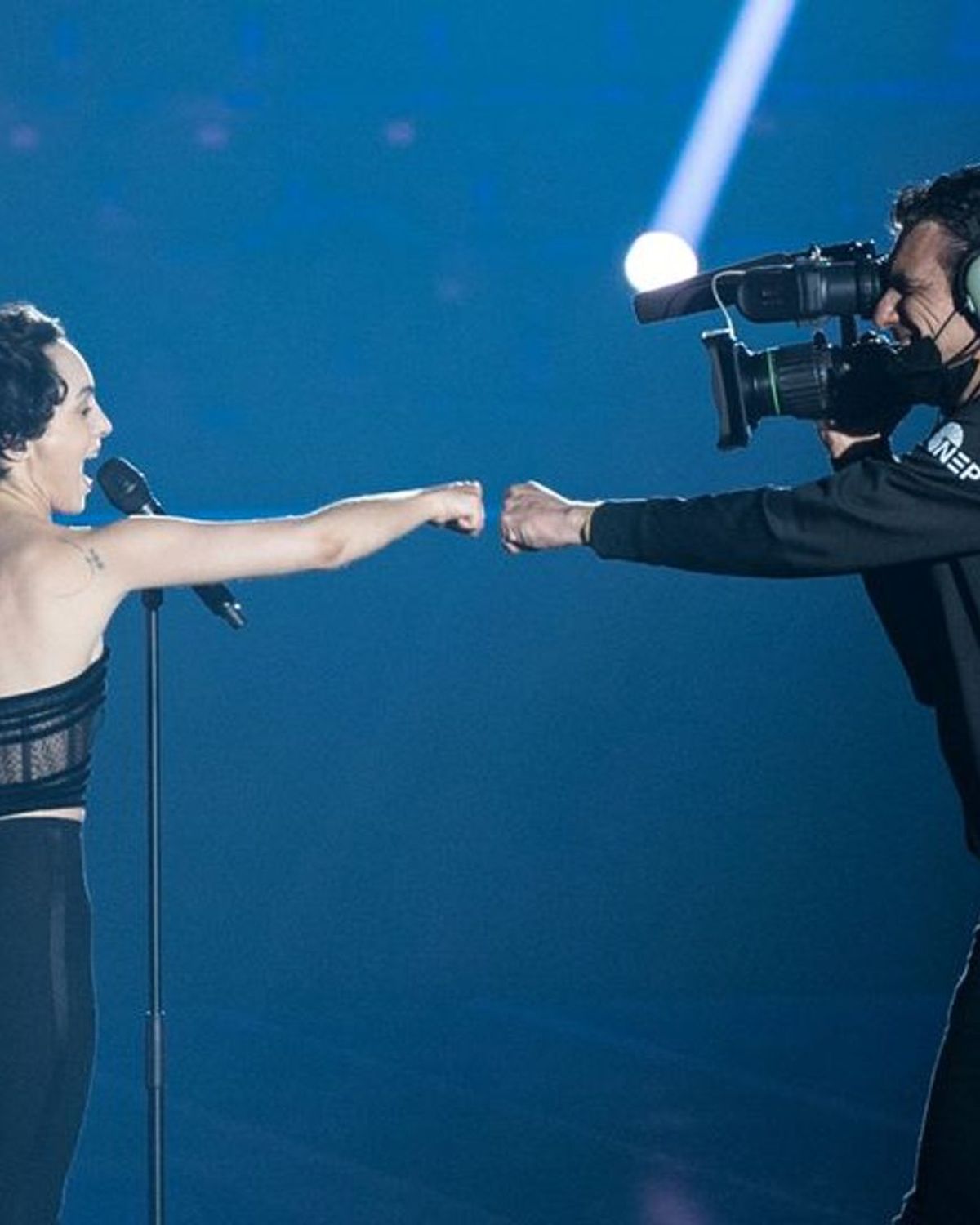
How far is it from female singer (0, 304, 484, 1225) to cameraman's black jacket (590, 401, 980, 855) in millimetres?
667

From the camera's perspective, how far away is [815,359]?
259 cm

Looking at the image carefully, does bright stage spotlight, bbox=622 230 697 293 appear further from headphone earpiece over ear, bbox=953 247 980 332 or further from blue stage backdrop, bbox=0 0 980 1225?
headphone earpiece over ear, bbox=953 247 980 332

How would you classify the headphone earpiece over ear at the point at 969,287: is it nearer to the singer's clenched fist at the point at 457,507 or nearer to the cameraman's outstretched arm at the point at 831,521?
the cameraman's outstretched arm at the point at 831,521

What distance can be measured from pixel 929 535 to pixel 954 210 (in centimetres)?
45

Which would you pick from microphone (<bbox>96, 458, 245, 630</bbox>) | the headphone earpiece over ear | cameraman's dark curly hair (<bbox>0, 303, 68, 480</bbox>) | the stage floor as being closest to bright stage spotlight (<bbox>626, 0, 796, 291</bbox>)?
the stage floor

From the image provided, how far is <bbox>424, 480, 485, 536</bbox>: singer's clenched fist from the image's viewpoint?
10.2 feet

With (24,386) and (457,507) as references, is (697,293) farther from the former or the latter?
(24,386)

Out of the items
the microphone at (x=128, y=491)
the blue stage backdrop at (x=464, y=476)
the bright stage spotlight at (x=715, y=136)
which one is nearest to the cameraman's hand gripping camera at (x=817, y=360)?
the microphone at (x=128, y=491)

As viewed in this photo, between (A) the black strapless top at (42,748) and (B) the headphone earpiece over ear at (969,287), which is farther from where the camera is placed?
(A) the black strapless top at (42,748)

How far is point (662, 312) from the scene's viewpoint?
2887 millimetres

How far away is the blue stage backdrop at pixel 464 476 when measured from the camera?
634 cm

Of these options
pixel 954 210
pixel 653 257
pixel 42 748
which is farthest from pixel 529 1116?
pixel 954 210

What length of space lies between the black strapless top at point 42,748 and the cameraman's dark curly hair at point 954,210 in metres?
1.39

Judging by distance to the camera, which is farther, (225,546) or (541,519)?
(225,546)
